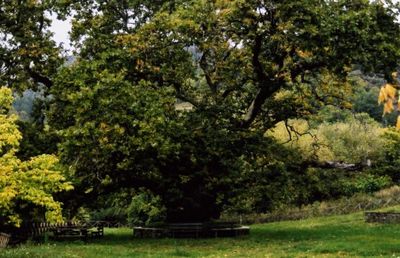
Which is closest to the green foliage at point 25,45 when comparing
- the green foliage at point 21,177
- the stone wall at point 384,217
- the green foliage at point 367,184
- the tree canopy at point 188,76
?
the tree canopy at point 188,76

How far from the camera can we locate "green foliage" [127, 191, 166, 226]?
169ft

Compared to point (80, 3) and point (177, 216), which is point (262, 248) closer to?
point (177, 216)

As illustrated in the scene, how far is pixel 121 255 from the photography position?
72.6 ft

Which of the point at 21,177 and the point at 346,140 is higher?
the point at 346,140

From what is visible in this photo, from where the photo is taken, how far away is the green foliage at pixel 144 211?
169 feet

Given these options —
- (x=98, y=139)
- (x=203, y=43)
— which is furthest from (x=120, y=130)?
(x=203, y=43)

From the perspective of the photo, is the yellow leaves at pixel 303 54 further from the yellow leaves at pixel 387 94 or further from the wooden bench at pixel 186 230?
the yellow leaves at pixel 387 94

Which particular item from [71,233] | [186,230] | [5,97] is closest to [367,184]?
[186,230]

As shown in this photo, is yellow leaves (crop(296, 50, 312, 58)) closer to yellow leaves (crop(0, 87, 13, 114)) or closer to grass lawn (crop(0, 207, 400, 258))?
grass lawn (crop(0, 207, 400, 258))

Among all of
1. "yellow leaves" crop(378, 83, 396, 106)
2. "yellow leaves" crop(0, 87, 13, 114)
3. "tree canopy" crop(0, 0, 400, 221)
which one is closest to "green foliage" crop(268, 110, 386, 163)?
"tree canopy" crop(0, 0, 400, 221)

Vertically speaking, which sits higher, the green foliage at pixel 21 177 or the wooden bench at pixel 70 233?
the green foliage at pixel 21 177

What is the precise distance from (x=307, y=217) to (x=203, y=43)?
2888 cm

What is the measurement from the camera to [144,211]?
2211 inches

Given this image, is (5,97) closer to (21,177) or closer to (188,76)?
(21,177)
